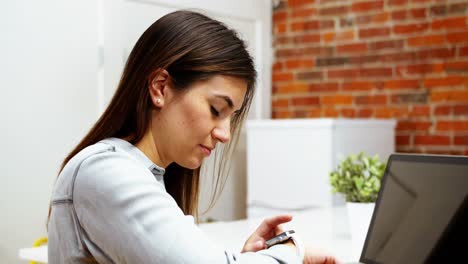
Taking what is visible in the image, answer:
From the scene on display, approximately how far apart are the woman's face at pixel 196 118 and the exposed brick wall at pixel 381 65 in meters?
3.07

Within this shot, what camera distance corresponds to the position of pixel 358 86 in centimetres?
448

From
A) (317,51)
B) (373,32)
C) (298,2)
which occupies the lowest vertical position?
(317,51)

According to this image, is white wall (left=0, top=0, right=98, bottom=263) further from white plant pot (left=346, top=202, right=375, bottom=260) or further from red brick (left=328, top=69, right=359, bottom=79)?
white plant pot (left=346, top=202, right=375, bottom=260)

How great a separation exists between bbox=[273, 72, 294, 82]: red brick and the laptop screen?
332cm

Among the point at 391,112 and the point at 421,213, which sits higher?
the point at 391,112

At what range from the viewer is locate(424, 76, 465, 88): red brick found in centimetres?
404

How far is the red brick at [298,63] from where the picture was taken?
474 cm

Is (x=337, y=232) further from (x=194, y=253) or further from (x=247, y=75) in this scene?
Result: (x=194, y=253)

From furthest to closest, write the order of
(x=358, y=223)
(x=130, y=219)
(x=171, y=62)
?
(x=358, y=223) → (x=171, y=62) → (x=130, y=219)

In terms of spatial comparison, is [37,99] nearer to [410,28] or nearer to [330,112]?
[330,112]

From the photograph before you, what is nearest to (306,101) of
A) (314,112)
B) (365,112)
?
(314,112)

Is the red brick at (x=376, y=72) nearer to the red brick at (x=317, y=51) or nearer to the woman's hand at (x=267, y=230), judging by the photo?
the red brick at (x=317, y=51)

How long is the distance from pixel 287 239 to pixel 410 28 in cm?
322

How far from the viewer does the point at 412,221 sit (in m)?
1.44
